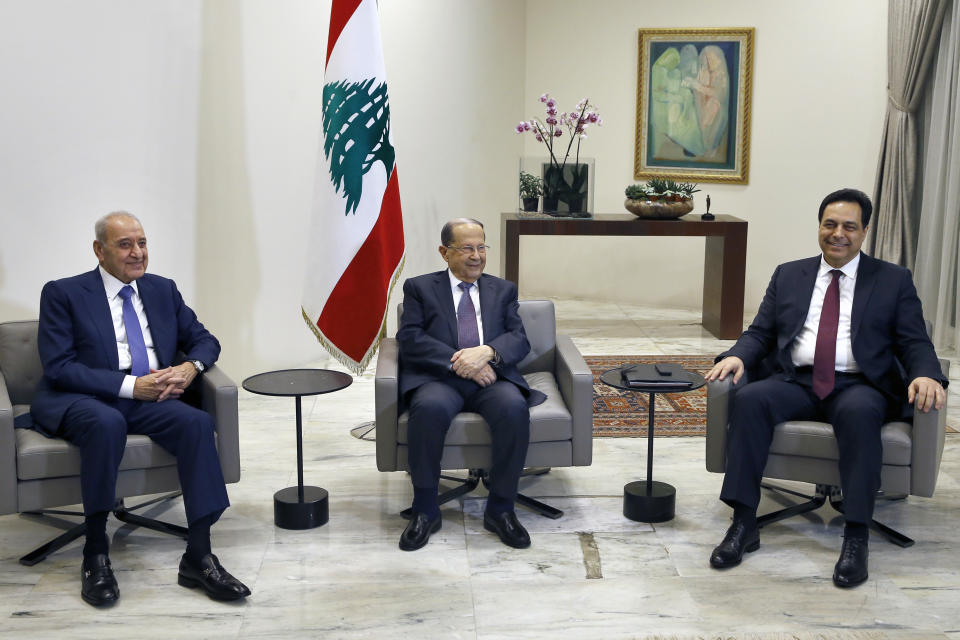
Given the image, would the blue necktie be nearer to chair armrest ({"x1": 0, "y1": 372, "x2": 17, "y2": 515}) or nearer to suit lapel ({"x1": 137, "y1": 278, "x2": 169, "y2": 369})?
suit lapel ({"x1": 137, "y1": 278, "x2": 169, "y2": 369})

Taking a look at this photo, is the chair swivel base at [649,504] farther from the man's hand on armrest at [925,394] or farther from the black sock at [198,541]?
the black sock at [198,541]

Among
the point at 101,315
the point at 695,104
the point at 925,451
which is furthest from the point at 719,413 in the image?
the point at 695,104

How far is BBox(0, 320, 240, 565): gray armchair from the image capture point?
3439 millimetres

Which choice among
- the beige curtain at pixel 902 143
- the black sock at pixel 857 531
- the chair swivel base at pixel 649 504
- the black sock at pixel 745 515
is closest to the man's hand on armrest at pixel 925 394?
the black sock at pixel 857 531

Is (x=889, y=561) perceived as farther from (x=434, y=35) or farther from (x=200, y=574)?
(x=434, y=35)

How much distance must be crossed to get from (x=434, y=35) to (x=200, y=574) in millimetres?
5189

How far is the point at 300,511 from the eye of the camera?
3.96m

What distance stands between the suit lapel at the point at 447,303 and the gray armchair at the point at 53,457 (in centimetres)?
91

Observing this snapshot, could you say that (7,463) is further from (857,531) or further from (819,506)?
(819,506)

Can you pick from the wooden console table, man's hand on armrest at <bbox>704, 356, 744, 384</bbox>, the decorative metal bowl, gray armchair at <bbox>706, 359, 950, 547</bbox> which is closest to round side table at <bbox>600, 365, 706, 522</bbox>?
man's hand on armrest at <bbox>704, 356, 744, 384</bbox>

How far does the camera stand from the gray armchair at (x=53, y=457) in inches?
135

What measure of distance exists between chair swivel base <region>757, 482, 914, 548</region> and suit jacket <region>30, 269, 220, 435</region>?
2241 mm

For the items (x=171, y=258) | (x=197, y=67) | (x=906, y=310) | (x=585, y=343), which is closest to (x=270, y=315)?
(x=171, y=258)

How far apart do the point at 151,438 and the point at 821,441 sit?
2370 mm
